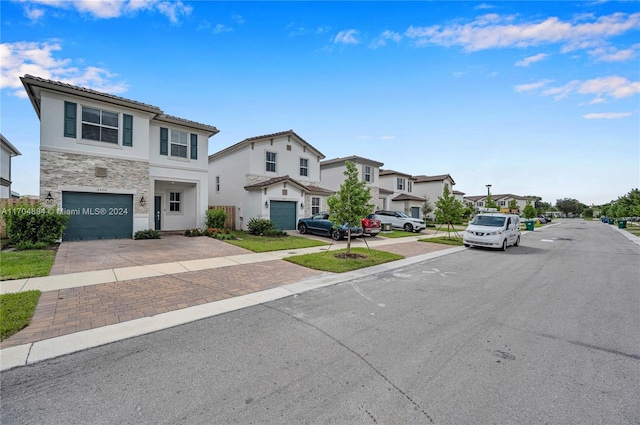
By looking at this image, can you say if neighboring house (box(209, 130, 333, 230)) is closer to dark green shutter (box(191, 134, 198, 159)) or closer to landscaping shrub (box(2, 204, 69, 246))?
dark green shutter (box(191, 134, 198, 159))

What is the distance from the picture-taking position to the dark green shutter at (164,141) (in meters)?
16.4

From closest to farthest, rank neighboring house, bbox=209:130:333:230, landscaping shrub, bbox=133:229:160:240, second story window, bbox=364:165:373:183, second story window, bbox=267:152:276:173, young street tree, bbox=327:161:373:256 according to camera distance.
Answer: young street tree, bbox=327:161:373:256, landscaping shrub, bbox=133:229:160:240, neighboring house, bbox=209:130:333:230, second story window, bbox=267:152:276:173, second story window, bbox=364:165:373:183

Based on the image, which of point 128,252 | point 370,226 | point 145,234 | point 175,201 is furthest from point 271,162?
point 128,252

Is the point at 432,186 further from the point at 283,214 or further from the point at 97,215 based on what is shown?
the point at 97,215

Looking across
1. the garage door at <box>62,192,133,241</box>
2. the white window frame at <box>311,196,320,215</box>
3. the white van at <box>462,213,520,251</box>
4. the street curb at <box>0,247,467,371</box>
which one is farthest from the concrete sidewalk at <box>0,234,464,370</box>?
the white window frame at <box>311,196,320,215</box>

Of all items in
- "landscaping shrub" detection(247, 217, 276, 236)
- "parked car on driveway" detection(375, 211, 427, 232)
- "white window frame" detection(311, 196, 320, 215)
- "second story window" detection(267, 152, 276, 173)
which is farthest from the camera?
"parked car on driveway" detection(375, 211, 427, 232)

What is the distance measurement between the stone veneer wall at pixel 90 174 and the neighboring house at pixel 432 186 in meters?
35.6

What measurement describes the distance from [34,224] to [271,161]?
13.7 metres

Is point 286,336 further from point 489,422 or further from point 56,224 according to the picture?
point 56,224

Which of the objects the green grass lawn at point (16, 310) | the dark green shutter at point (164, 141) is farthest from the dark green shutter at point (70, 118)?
the green grass lawn at point (16, 310)

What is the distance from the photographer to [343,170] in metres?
28.7

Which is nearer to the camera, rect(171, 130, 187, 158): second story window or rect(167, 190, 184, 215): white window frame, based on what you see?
rect(171, 130, 187, 158): second story window

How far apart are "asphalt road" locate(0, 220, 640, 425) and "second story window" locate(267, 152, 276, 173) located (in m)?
16.8

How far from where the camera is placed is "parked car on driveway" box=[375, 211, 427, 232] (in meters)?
24.7
